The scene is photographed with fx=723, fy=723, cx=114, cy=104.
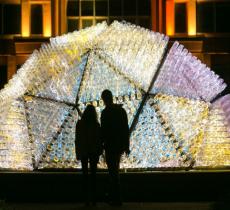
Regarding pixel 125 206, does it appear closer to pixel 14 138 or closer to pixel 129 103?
pixel 129 103

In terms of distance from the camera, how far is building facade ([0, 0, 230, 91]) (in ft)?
120

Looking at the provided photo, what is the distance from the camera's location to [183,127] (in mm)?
13406

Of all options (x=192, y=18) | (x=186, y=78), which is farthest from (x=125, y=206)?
(x=192, y=18)

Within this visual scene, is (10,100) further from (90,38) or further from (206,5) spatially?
(206,5)

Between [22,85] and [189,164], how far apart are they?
3.58m

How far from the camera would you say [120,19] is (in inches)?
1444

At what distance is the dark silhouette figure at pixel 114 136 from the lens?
1105cm

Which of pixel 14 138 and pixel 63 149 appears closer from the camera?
pixel 63 149

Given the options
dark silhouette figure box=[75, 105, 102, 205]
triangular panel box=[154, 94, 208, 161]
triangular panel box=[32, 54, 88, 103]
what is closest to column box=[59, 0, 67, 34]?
triangular panel box=[32, 54, 88, 103]

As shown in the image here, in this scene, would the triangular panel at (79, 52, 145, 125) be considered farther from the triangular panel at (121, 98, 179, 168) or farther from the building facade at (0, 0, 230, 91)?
the building facade at (0, 0, 230, 91)

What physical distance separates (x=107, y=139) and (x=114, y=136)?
12 centimetres

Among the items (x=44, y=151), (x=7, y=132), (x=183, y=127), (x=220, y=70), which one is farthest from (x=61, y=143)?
(x=220, y=70)

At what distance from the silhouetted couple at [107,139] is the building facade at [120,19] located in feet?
82.5

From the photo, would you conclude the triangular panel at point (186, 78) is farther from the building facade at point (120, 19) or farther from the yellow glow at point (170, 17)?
the yellow glow at point (170, 17)
